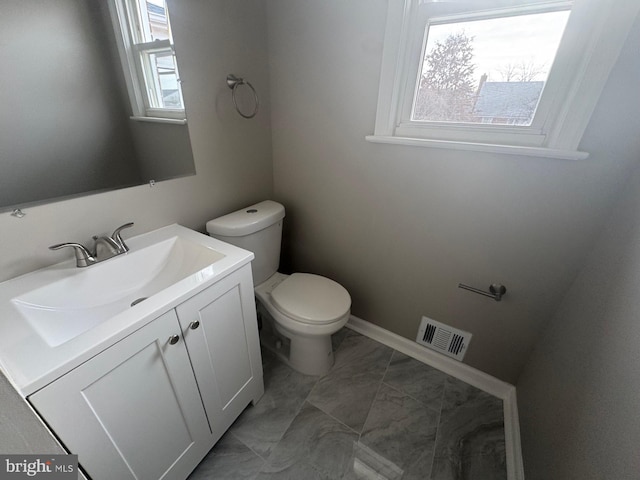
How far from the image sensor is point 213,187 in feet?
4.41

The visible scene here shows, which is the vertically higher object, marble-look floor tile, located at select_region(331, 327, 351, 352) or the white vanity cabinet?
the white vanity cabinet

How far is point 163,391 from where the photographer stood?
2.64ft

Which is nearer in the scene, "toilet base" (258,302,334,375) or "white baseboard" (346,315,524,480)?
"white baseboard" (346,315,524,480)

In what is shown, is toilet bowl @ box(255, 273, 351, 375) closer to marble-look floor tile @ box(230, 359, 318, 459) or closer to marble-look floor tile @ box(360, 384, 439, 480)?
marble-look floor tile @ box(230, 359, 318, 459)

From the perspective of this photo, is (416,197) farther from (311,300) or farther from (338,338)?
(338,338)

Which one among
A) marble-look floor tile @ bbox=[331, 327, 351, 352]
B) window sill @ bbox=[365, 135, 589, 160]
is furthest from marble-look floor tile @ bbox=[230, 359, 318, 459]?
window sill @ bbox=[365, 135, 589, 160]

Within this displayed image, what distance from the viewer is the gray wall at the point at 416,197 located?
99 cm

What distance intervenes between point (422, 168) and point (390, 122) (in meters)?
0.25

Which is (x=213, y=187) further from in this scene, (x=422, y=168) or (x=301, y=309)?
(x=422, y=168)

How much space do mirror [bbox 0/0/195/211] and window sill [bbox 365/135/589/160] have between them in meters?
1.01

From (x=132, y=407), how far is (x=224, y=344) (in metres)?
0.31

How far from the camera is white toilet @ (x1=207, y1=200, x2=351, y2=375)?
1258 mm

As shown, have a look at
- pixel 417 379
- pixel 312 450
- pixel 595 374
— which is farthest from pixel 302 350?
pixel 595 374

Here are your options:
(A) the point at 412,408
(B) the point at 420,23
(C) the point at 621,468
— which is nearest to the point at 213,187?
(B) the point at 420,23
